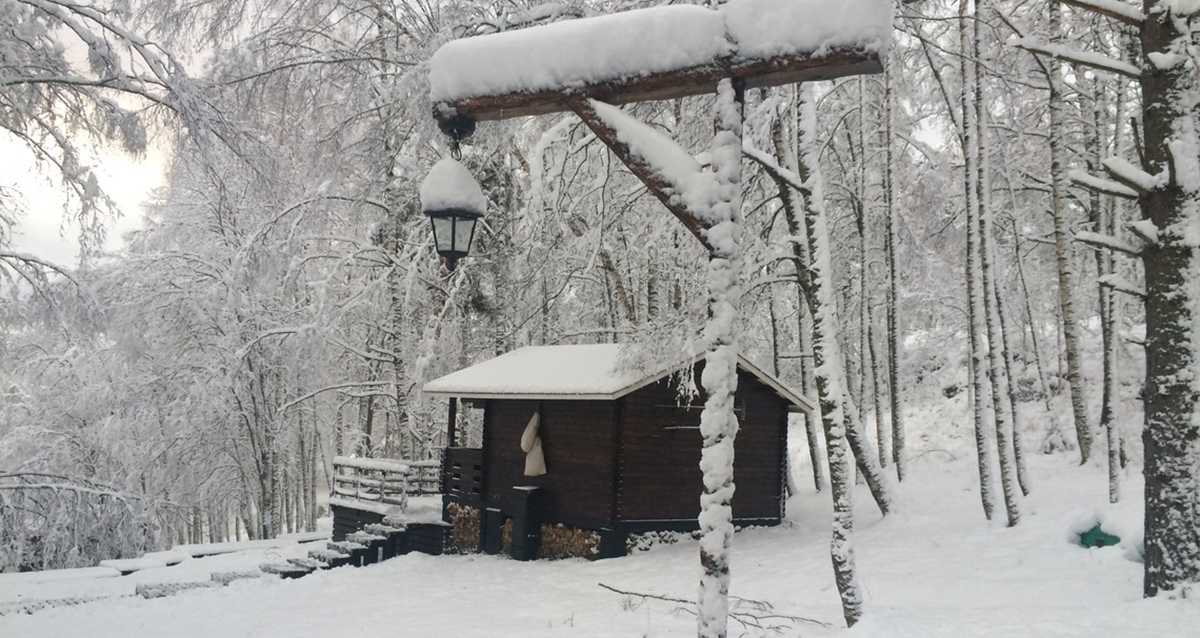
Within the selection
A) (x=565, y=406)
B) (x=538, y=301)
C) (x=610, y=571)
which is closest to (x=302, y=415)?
(x=538, y=301)

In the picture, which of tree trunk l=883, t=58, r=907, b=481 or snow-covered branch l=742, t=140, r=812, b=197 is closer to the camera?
snow-covered branch l=742, t=140, r=812, b=197

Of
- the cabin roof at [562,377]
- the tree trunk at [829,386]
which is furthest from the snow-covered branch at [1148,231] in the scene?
the cabin roof at [562,377]

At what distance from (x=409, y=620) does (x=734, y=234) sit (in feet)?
23.8

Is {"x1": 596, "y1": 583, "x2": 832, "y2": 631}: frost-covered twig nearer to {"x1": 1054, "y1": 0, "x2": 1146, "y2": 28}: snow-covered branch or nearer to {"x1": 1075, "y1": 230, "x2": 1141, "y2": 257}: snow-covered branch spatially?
{"x1": 1075, "y1": 230, "x2": 1141, "y2": 257}: snow-covered branch

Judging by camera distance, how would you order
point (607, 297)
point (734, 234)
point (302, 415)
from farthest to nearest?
point (302, 415) < point (607, 297) < point (734, 234)

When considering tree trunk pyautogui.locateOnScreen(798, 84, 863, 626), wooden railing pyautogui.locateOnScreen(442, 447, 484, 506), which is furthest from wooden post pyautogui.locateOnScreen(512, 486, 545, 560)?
tree trunk pyautogui.locateOnScreen(798, 84, 863, 626)

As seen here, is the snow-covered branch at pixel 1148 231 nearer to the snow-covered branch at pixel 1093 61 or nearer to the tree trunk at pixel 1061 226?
the snow-covered branch at pixel 1093 61

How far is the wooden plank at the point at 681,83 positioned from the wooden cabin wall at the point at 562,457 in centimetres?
949

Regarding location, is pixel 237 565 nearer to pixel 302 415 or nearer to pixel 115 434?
pixel 115 434

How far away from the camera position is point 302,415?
1070 inches

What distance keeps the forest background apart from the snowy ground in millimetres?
912

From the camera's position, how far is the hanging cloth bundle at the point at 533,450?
14.9 meters

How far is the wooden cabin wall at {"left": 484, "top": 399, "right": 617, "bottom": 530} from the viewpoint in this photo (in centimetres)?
1431

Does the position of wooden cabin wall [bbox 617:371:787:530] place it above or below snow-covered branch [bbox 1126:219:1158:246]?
below
